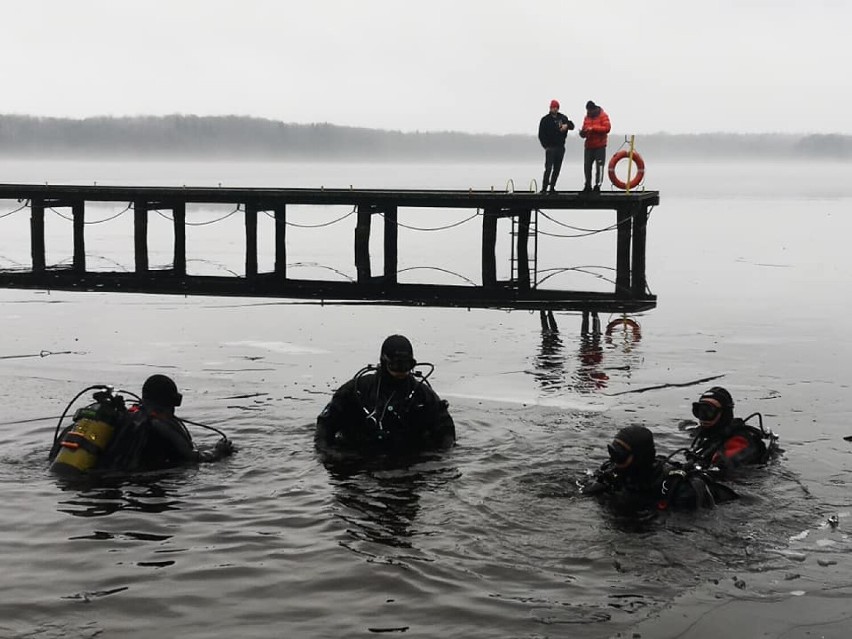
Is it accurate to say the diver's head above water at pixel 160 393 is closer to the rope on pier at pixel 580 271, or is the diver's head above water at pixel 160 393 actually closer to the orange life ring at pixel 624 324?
the orange life ring at pixel 624 324

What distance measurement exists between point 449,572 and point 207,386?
7114 millimetres

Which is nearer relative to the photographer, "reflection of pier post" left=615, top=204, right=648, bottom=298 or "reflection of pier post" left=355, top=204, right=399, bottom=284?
"reflection of pier post" left=615, top=204, right=648, bottom=298

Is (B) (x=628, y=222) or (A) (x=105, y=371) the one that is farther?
(B) (x=628, y=222)

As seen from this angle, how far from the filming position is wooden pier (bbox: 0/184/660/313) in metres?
24.7

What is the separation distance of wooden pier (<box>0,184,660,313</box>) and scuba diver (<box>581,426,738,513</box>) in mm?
13500

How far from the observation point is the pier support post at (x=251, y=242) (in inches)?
A: 1150

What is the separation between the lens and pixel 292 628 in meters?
6.76

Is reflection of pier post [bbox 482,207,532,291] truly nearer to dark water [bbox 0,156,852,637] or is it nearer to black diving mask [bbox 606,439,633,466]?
dark water [bbox 0,156,852,637]

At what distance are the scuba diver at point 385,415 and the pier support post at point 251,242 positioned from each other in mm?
17955

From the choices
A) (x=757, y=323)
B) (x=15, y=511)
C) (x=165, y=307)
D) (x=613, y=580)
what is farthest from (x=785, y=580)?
(x=165, y=307)

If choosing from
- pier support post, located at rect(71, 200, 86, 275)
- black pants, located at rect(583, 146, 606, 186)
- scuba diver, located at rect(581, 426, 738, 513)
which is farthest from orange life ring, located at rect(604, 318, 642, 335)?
pier support post, located at rect(71, 200, 86, 275)

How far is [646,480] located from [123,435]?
4.23 meters

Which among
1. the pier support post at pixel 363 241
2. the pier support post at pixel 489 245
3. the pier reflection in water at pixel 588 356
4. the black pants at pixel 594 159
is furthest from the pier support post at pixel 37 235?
the pier reflection in water at pixel 588 356

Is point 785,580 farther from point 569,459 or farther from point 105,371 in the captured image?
point 105,371
